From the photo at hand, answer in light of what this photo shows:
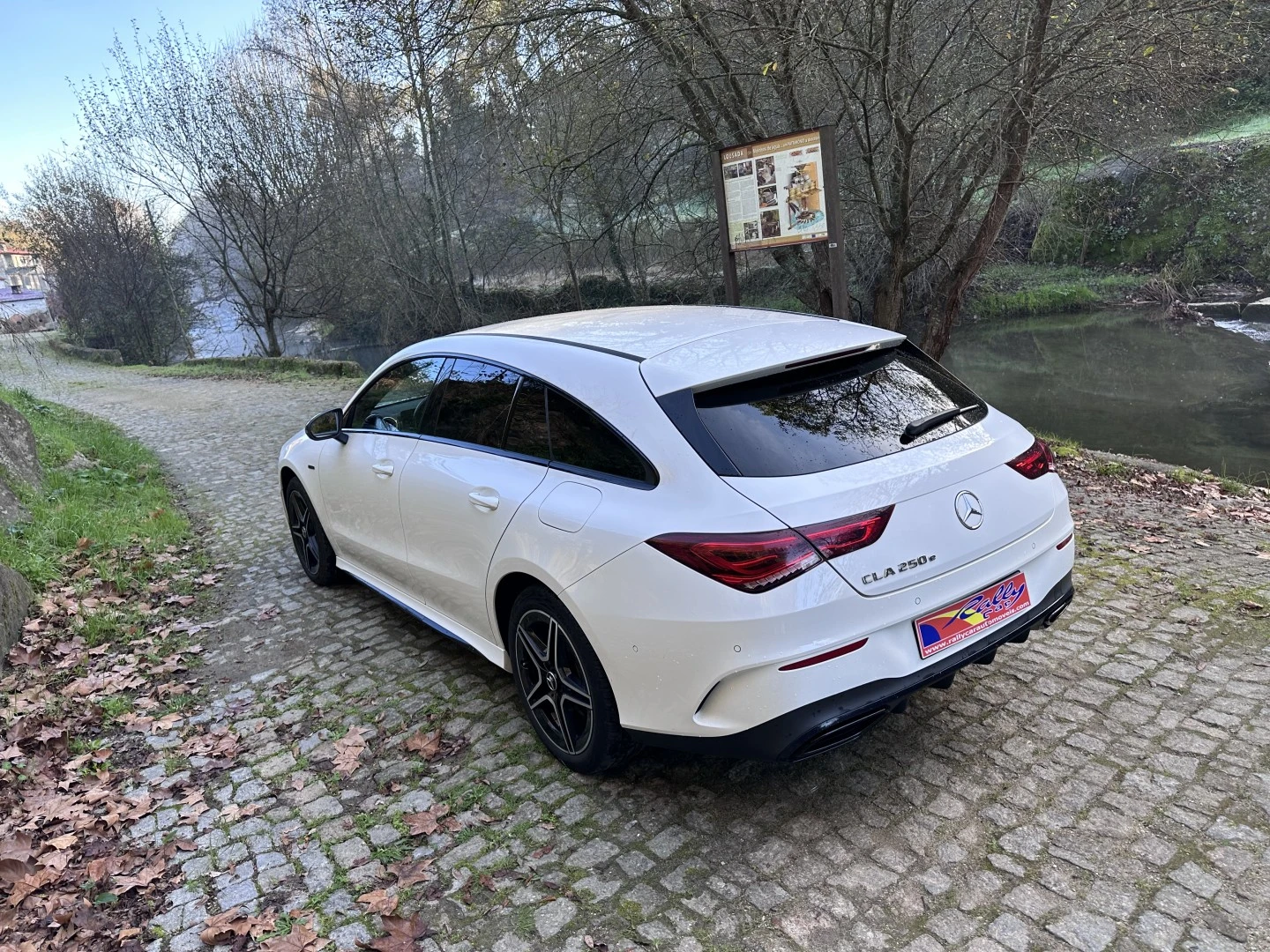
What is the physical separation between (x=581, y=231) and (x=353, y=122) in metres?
7.06

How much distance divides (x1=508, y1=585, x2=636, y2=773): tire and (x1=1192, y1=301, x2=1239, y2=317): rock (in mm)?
21184

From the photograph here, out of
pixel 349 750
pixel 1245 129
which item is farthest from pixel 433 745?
pixel 1245 129

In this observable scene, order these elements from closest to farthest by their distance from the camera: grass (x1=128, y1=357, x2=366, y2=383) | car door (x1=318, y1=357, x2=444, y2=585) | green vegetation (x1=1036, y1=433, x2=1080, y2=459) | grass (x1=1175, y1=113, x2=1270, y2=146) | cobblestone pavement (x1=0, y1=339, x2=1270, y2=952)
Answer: cobblestone pavement (x1=0, y1=339, x2=1270, y2=952), car door (x1=318, y1=357, x2=444, y2=585), green vegetation (x1=1036, y1=433, x2=1080, y2=459), grass (x1=128, y1=357, x2=366, y2=383), grass (x1=1175, y1=113, x2=1270, y2=146)

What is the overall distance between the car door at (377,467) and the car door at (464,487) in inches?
5.6

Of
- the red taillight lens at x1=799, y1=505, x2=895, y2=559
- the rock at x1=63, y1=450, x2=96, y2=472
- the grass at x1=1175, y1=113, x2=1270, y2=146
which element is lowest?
the rock at x1=63, y1=450, x2=96, y2=472

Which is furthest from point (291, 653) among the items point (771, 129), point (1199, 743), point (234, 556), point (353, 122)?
point (353, 122)

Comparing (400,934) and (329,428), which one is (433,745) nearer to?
(400,934)

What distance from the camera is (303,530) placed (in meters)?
5.64

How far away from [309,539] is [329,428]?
889mm

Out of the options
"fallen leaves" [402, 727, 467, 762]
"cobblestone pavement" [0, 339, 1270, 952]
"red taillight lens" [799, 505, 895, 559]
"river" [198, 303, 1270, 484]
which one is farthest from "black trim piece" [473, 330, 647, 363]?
"river" [198, 303, 1270, 484]

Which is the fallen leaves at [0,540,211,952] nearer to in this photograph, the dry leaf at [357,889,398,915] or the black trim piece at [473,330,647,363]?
the dry leaf at [357,889,398,915]

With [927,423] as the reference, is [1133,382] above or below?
below

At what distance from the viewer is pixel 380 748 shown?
3.60m

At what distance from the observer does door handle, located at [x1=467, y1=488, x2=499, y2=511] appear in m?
3.35
